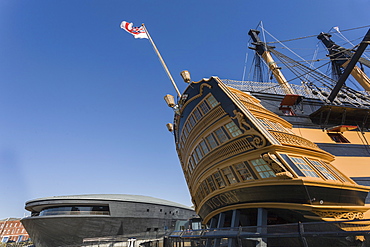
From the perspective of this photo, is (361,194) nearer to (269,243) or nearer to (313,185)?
(313,185)

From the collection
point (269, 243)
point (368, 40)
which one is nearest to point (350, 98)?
point (368, 40)

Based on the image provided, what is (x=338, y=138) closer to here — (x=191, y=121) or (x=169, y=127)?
(x=191, y=121)

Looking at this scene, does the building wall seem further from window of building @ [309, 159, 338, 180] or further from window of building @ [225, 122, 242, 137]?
window of building @ [309, 159, 338, 180]

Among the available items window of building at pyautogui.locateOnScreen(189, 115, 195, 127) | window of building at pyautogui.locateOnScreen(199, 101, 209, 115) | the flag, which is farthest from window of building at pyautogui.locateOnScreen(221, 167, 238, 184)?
the flag

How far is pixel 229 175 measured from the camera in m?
12.9

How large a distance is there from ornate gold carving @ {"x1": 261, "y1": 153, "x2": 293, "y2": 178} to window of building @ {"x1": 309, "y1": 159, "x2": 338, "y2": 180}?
2.54 meters

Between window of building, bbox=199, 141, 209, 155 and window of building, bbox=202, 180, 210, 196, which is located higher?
window of building, bbox=199, 141, 209, 155

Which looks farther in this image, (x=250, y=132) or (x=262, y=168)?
(x=250, y=132)

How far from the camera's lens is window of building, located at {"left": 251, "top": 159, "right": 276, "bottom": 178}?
34.1 ft

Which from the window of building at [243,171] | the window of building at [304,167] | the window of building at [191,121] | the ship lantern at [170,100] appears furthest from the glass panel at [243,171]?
the ship lantern at [170,100]

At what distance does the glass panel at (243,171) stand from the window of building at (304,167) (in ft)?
7.97

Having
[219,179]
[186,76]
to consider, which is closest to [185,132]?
[186,76]

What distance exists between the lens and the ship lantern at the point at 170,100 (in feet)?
67.0

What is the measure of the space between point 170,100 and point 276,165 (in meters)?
13.3
